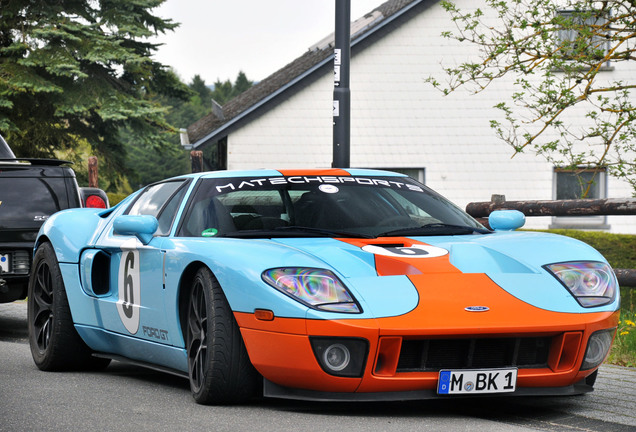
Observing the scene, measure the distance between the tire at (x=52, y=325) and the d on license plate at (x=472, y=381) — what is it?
10.6ft

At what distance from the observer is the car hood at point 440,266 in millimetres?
5137

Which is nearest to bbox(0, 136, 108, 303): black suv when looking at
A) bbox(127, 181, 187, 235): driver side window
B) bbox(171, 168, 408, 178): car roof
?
bbox(127, 181, 187, 235): driver side window

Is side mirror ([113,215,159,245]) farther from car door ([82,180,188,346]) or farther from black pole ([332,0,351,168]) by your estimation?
black pole ([332,0,351,168])

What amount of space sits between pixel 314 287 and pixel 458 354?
2.43ft

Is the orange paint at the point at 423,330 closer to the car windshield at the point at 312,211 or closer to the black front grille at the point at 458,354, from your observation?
the black front grille at the point at 458,354

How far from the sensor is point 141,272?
21.1ft

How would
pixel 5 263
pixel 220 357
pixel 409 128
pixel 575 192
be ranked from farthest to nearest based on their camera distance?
pixel 575 192
pixel 409 128
pixel 5 263
pixel 220 357

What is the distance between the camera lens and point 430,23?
23.2m

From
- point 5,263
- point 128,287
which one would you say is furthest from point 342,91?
point 128,287

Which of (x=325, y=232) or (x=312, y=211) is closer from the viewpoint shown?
(x=325, y=232)

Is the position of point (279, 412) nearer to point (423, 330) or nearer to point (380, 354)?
point (380, 354)

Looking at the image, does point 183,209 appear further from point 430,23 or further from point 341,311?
point 430,23

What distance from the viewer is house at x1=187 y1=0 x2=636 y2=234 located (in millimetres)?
22891

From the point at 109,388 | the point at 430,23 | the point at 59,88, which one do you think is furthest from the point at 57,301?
the point at 59,88
